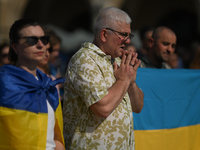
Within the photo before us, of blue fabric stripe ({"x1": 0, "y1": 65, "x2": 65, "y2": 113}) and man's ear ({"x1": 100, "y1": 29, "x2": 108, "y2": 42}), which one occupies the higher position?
man's ear ({"x1": 100, "y1": 29, "x2": 108, "y2": 42})

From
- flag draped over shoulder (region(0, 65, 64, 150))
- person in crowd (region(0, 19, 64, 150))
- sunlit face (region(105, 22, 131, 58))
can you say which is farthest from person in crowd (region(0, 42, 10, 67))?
flag draped over shoulder (region(0, 65, 64, 150))

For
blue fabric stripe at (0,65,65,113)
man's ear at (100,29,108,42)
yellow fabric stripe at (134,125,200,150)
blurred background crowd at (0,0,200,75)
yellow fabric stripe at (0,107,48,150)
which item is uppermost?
blurred background crowd at (0,0,200,75)

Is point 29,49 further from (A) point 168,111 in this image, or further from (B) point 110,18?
(A) point 168,111

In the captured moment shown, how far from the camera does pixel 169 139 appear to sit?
12.4 feet

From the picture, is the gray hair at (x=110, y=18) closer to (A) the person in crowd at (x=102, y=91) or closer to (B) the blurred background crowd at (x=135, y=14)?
(A) the person in crowd at (x=102, y=91)

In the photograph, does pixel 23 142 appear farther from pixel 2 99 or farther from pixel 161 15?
pixel 161 15

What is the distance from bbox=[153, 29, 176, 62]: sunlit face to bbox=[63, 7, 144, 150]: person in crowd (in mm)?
1295

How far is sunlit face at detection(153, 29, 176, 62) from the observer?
4031 mm

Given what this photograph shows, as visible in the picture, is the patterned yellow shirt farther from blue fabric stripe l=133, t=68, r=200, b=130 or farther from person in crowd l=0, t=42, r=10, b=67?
person in crowd l=0, t=42, r=10, b=67

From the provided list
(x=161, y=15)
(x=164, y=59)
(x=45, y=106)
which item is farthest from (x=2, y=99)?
(x=161, y=15)

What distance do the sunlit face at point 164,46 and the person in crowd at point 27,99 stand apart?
1.93 metres

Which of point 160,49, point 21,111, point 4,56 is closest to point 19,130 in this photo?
point 21,111

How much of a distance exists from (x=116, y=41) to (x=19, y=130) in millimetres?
1180

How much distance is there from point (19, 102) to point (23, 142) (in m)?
0.29
